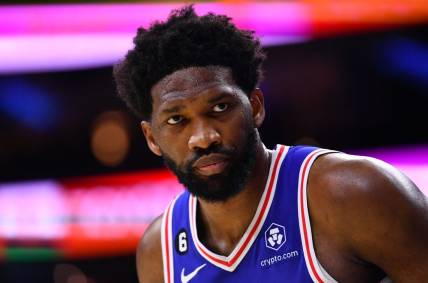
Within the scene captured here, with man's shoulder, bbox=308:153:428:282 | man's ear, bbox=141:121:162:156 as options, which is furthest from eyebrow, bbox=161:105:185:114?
man's shoulder, bbox=308:153:428:282

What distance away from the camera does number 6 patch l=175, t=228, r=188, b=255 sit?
2.77m

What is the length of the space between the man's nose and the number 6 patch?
0.51m

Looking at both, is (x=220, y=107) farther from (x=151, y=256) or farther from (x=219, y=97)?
(x=151, y=256)

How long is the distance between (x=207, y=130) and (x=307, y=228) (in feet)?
1.53

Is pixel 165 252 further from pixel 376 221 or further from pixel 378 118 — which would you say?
pixel 378 118

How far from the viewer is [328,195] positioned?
240 cm

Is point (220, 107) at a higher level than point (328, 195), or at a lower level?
higher

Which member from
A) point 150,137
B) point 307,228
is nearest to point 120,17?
point 150,137

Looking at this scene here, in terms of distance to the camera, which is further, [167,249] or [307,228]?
[167,249]

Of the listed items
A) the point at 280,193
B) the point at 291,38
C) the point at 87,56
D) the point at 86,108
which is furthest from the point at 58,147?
the point at 280,193

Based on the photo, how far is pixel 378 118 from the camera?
7.11 meters

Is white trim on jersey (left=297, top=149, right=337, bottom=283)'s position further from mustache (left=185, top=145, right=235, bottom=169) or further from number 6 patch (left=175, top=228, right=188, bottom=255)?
number 6 patch (left=175, top=228, right=188, bottom=255)

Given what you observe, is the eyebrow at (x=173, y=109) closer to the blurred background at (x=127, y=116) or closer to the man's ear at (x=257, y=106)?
the man's ear at (x=257, y=106)

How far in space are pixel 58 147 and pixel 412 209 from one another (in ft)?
18.9
